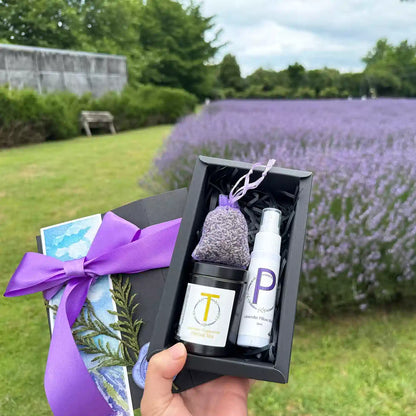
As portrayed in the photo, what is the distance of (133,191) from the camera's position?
4.33 metres

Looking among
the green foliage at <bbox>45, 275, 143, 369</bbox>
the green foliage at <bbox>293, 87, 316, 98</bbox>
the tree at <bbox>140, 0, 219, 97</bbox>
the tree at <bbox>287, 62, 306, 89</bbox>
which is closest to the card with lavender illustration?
the green foliage at <bbox>45, 275, 143, 369</bbox>

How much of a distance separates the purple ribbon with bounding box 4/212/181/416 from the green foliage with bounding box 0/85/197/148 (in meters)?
7.63

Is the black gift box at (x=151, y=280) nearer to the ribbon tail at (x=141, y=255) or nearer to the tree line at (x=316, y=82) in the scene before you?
the ribbon tail at (x=141, y=255)

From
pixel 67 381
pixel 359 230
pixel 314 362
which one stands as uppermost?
pixel 67 381

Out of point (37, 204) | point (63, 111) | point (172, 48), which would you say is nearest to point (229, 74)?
point (172, 48)

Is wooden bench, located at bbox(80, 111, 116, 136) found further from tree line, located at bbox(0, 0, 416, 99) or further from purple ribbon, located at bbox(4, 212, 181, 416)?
purple ribbon, located at bbox(4, 212, 181, 416)

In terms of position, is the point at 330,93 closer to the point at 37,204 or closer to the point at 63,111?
→ the point at 63,111

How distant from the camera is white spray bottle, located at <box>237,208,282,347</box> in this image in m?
0.77

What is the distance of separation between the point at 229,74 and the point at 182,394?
32.8 meters

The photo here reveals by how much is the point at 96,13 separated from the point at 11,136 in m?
10.4

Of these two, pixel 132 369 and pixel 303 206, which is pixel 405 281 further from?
pixel 132 369

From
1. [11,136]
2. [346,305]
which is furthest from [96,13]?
[346,305]

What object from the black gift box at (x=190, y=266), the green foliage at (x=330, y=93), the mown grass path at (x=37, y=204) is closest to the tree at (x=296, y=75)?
the green foliage at (x=330, y=93)

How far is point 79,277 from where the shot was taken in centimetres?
84
